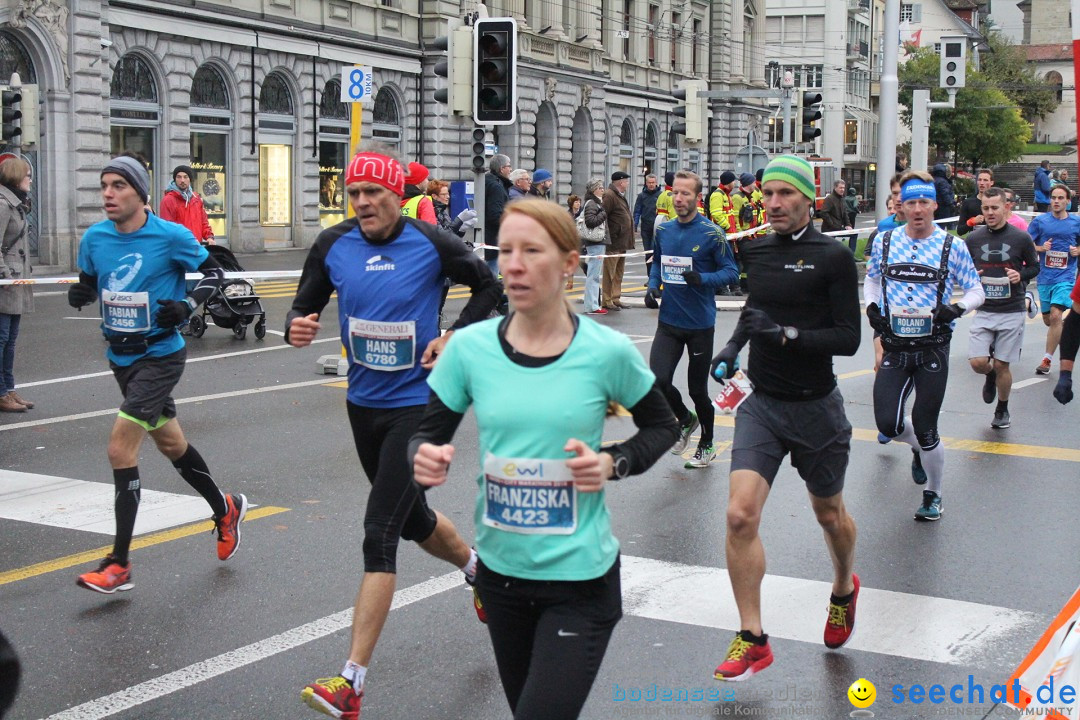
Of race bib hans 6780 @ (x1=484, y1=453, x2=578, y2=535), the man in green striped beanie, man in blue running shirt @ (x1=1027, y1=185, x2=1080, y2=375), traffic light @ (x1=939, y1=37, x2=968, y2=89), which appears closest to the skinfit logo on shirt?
the man in green striped beanie

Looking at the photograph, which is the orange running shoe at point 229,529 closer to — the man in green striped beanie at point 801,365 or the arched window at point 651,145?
the man in green striped beanie at point 801,365

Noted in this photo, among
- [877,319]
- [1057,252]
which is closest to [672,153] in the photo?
[1057,252]

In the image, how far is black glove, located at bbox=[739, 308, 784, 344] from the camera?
527cm

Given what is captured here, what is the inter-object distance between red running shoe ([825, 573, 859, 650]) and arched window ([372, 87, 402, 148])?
112 ft

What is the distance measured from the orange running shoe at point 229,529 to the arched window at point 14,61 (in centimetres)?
2092

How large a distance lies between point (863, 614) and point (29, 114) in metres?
21.0

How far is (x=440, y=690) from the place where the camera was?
4945 mm

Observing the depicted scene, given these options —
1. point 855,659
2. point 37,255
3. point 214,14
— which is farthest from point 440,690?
point 214,14

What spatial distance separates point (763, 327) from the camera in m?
5.27

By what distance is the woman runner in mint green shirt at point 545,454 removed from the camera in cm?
343

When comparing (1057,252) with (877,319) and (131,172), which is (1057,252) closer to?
(877,319)

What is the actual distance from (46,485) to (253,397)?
3550 millimetres

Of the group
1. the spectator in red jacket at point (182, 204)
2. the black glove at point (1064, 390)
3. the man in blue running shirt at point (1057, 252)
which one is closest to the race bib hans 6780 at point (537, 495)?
the black glove at point (1064, 390)

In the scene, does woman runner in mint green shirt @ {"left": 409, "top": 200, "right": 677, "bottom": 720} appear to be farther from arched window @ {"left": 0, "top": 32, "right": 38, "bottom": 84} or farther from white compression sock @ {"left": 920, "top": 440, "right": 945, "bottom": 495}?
arched window @ {"left": 0, "top": 32, "right": 38, "bottom": 84}
